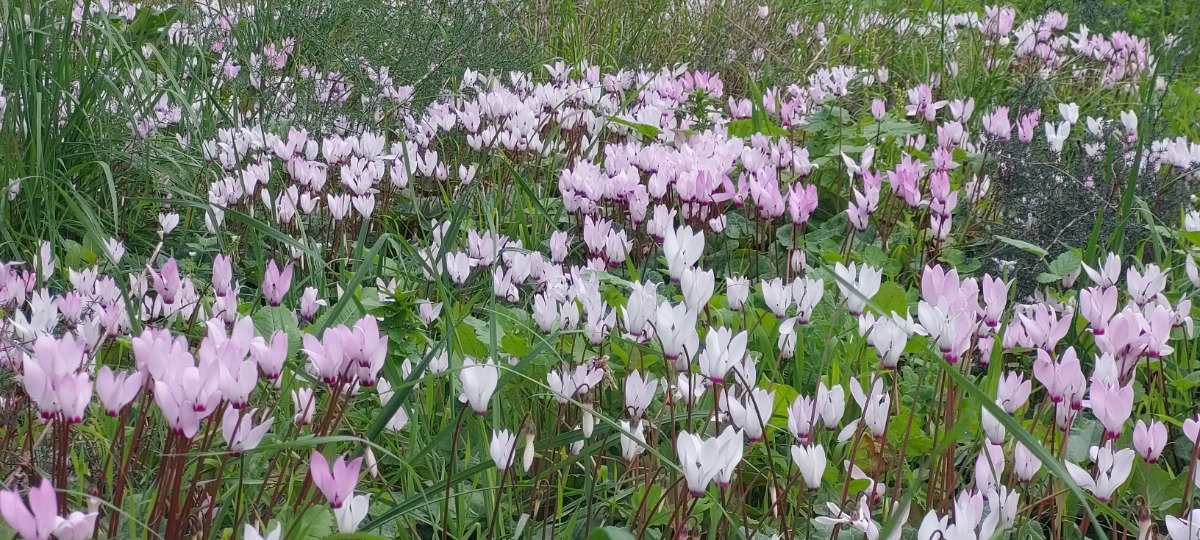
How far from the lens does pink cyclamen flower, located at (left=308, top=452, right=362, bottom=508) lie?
3.80 ft

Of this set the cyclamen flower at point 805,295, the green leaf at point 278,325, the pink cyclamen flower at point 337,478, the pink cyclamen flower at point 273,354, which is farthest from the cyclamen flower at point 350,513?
the cyclamen flower at point 805,295

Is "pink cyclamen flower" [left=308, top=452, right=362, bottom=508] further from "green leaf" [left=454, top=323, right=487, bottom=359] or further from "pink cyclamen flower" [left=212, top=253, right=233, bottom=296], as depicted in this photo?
"green leaf" [left=454, top=323, right=487, bottom=359]

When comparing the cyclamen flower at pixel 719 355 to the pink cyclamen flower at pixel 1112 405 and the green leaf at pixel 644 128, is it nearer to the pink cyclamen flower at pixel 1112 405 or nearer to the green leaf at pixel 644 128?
the pink cyclamen flower at pixel 1112 405

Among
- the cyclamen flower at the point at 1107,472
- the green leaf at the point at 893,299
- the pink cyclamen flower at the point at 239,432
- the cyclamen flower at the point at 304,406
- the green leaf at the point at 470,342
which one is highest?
the pink cyclamen flower at the point at 239,432

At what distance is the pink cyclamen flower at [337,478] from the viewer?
3.80 ft

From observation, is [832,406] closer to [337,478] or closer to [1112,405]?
[1112,405]

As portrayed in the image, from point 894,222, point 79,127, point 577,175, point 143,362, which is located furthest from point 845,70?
point 143,362

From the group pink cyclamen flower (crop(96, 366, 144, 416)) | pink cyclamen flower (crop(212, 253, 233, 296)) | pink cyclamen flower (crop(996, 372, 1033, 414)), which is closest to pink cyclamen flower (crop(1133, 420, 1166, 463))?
pink cyclamen flower (crop(996, 372, 1033, 414))

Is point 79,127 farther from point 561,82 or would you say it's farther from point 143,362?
point 143,362

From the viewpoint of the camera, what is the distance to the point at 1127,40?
17.8 feet

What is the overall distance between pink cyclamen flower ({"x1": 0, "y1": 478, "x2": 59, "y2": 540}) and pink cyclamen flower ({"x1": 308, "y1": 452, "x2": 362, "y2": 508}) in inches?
10.3

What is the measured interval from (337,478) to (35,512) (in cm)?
30

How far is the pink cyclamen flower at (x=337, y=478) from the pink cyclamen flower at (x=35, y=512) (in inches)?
10.3

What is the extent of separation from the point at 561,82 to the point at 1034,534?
3123 millimetres
